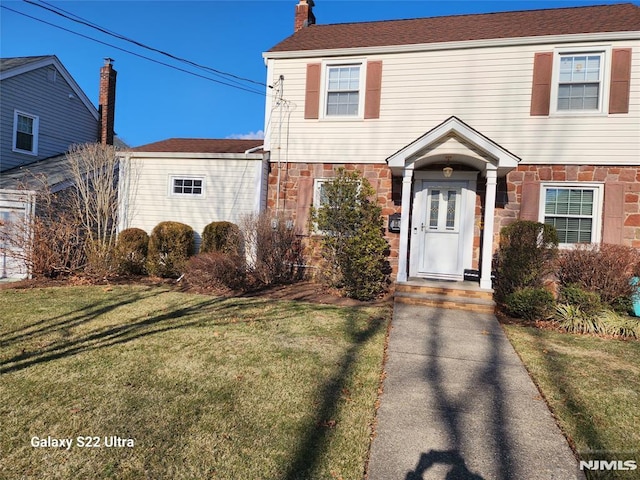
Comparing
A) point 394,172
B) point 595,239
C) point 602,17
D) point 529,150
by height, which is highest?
point 602,17

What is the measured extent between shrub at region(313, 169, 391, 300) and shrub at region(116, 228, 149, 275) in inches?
181

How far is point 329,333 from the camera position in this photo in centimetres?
523

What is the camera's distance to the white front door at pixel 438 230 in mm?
8602

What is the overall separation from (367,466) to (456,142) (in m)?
6.67

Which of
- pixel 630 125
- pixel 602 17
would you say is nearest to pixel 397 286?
pixel 630 125

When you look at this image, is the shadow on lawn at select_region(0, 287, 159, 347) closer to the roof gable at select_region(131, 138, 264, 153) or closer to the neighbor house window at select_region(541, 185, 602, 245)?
the roof gable at select_region(131, 138, 264, 153)

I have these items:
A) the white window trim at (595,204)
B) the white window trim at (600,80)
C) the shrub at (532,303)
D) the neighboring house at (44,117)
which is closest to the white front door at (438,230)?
the white window trim at (595,204)

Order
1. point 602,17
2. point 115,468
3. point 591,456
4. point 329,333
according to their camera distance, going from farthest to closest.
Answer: point 602,17, point 329,333, point 591,456, point 115,468

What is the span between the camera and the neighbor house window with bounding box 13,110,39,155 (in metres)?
13.8

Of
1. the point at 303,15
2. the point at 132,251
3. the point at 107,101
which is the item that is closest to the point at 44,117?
the point at 107,101

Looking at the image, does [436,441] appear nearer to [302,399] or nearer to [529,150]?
[302,399]

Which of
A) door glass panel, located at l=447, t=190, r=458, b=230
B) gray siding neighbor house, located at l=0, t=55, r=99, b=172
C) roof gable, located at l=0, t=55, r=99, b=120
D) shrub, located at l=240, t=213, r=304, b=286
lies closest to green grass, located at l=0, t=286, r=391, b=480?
shrub, located at l=240, t=213, r=304, b=286

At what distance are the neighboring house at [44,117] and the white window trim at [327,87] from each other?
7.75 meters

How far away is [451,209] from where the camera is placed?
869cm
